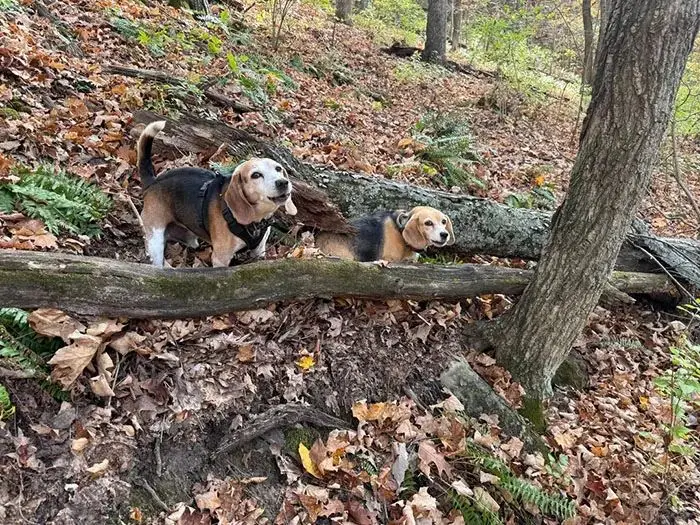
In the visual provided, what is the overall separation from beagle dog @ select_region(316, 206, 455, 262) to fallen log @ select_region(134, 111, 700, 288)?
0.20 m

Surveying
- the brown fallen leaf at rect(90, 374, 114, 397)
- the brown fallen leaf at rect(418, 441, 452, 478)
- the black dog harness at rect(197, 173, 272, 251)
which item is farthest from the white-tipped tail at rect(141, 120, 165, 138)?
the brown fallen leaf at rect(418, 441, 452, 478)

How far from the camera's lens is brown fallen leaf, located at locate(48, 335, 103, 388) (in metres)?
3.29

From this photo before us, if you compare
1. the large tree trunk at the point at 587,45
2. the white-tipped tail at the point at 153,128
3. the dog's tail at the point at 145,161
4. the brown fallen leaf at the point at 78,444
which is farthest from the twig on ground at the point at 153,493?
the large tree trunk at the point at 587,45

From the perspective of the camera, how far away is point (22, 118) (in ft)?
18.2

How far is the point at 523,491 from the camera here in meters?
3.95

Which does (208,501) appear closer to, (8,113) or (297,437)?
(297,437)

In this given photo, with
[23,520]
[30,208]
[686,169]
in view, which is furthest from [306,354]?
[686,169]

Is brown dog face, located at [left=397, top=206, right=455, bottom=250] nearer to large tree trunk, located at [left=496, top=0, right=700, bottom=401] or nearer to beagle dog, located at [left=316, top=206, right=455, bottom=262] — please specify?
beagle dog, located at [left=316, top=206, right=455, bottom=262]

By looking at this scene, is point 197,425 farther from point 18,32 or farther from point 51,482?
point 18,32

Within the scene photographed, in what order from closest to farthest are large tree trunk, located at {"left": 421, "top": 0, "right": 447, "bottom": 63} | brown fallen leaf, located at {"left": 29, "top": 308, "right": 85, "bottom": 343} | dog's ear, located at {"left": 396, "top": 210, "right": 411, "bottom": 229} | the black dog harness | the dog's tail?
brown fallen leaf, located at {"left": 29, "top": 308, "right": 85, "bottom": 343}, the black dog harness, the dog's tail, dog's ear, located at {"left": 396, "top": 210, "right": 411, "bottom": 229}, large tree trunk, located at {"left": 421, "top": 0, "right": 447, "bottom": 63}

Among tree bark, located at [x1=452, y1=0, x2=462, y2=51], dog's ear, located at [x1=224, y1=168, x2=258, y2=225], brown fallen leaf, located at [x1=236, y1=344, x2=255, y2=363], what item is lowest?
brown fallen leaf, located at [x1=236, y1=344, x2=255, y2=363]

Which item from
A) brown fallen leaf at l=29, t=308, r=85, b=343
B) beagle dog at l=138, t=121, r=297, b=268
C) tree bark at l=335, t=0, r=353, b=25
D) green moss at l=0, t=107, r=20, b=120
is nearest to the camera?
brown fallen leaf at l=29, t=308, r=85, b=343

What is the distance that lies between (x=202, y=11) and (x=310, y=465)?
11178 millimetres

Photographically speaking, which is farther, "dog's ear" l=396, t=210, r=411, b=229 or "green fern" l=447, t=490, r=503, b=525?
"dog's ear" l=396, t=210, r=411, b=229
